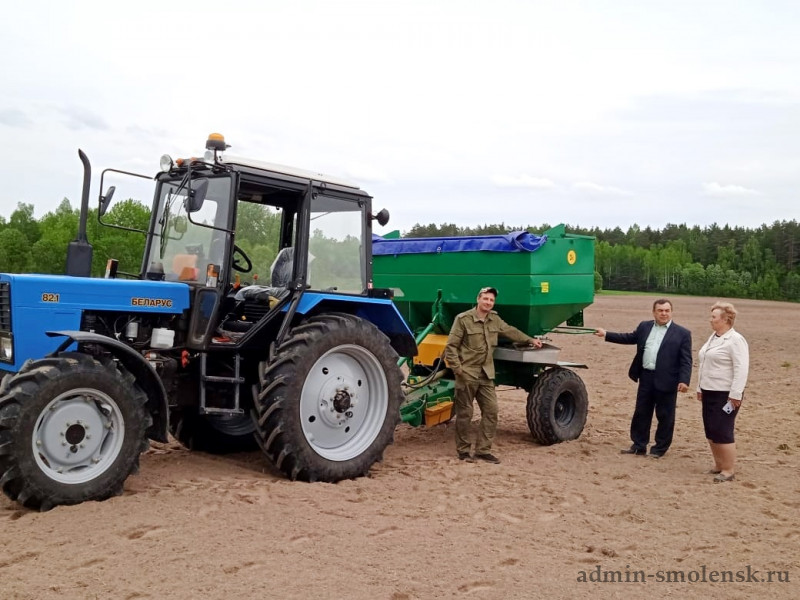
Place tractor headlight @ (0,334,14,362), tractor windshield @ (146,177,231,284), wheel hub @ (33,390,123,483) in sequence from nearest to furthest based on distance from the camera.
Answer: wheel hub @ (33,390,123,483) < tractor headlight @ (0,334,14,362) < tractor windshield @ (146,177,231,284)

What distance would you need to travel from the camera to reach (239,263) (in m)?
6.28

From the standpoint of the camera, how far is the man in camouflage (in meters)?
7.34

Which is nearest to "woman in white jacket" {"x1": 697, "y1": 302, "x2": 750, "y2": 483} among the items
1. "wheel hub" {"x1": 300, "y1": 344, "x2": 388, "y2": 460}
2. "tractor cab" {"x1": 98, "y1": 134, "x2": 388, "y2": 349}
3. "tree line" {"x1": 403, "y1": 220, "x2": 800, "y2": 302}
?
"wheel hub" {"x1": 300, "y1": 344, "x2": 388, "y2": 460}

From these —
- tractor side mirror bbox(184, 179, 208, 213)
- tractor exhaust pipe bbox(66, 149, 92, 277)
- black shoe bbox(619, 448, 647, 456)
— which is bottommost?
black shoe bbox(619, 448, 647, 456)

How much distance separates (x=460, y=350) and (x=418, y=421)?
84 cm

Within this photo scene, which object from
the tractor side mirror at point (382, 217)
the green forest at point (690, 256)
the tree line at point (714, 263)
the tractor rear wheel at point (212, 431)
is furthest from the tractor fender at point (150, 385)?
the tree line at point (714, 263)

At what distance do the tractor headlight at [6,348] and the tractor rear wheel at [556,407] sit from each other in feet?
16.4

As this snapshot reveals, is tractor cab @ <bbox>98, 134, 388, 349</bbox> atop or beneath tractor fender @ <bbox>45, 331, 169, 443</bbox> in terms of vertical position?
atop

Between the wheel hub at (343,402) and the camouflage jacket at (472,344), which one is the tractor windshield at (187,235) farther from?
the camouflage jacket at (472,344)

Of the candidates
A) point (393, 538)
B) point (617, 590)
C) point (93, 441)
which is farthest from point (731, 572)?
point (93, 441)

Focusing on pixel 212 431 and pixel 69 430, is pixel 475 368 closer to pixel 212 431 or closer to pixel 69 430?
pixel 212 431

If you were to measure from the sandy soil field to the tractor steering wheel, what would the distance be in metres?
1.65

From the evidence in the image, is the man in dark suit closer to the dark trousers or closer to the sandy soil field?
the dark trousers

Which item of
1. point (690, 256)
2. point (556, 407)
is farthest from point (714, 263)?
point (556, 407)
